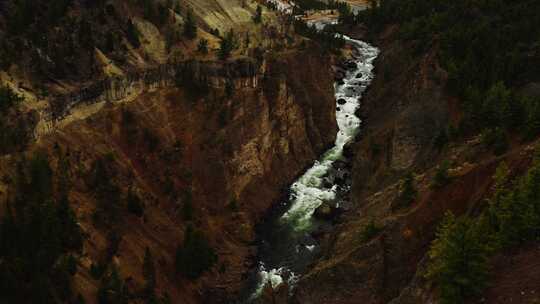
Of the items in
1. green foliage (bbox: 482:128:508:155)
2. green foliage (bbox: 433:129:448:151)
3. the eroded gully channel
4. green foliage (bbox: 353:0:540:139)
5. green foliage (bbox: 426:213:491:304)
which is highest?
green foliage (bbox: 353:0:540:139)

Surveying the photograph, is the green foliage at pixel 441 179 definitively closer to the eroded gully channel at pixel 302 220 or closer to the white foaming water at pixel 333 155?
the eroded gully channel at pixel 302 220

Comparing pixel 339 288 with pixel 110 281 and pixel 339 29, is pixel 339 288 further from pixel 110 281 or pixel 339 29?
pixel 339 29

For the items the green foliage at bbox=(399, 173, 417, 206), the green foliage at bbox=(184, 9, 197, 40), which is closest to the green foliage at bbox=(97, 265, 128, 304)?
the green foliage at bbox=(399, 173, 417, 206)

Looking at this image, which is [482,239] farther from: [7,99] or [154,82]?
[154,82]

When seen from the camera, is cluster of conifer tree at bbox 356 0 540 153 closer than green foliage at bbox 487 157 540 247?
No

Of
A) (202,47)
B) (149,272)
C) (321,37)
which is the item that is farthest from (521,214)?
(321,37)

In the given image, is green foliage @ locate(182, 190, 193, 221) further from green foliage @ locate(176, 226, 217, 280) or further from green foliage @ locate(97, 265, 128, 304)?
green foliage @ locate(97, 265, 128, 304)

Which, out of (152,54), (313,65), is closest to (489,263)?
(152,54)
